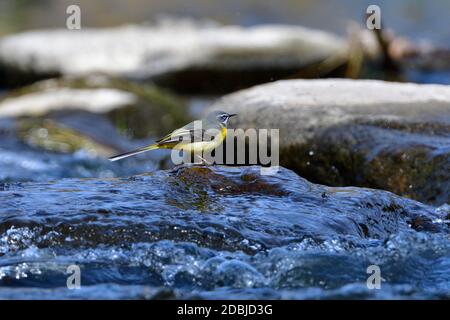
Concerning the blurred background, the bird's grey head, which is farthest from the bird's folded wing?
the blurred background

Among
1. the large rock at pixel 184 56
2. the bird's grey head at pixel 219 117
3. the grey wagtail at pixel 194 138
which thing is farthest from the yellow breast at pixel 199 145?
the large rock at pixel 184 56

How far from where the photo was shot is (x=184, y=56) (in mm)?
16109

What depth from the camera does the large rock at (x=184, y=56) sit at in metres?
16.0

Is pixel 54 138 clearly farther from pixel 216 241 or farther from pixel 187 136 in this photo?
pixel 216 241

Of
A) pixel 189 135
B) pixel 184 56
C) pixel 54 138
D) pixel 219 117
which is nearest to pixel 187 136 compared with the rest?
Result: pixel 189 135

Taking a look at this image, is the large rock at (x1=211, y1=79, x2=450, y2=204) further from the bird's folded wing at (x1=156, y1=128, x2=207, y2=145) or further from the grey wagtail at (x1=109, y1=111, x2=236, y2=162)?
the bird's folded wing at (x1=156, y1=128, x2=207, y2=145)

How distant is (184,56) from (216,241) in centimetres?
1075

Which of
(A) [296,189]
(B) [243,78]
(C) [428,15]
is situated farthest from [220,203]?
(C) [428,15]

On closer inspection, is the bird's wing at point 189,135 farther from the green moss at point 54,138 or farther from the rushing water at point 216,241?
the green moss at point 54,138

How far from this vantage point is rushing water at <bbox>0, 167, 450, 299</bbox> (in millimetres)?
5320

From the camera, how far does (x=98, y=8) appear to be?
2189 centimetres

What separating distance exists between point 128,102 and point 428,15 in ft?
31.9

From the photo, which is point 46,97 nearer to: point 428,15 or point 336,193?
point 336,193

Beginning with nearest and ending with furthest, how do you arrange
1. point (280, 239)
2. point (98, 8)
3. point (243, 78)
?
point (280, 239) < point (243, 78) < point (98, 8)
